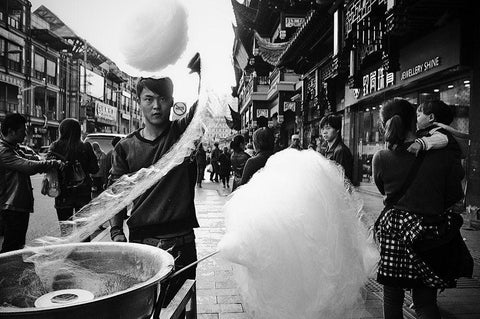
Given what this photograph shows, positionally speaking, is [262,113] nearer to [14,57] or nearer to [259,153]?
[14,57]

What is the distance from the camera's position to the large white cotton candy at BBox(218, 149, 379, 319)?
1670 mm

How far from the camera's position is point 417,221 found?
7.75 ft

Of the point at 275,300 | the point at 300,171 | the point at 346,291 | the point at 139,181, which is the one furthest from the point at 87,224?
the point at 346,291

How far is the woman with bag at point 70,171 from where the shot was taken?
14.5 ft

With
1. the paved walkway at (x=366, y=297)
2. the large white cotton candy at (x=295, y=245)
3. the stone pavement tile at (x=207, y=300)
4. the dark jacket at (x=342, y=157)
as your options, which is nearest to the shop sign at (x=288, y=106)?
the paved walkway at (x=366, y=297)

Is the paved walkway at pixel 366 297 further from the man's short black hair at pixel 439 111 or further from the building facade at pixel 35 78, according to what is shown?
the building facade at pixel 35 78

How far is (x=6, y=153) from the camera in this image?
4.01 m

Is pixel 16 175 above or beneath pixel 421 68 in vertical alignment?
beneath

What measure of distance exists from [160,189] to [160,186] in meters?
0.02

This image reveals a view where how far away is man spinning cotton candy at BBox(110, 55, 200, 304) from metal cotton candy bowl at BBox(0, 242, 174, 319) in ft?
1.71

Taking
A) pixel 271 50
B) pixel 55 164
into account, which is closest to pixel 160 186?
pixel 55 164

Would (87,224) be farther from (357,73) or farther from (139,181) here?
(357,73)

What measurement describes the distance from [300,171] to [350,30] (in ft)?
31.2

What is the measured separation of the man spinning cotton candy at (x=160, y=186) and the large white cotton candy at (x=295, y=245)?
1.41 feet
